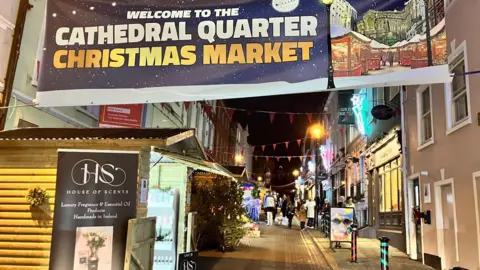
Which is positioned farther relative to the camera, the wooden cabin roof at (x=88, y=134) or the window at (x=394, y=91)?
the window at (x=394, y=91)

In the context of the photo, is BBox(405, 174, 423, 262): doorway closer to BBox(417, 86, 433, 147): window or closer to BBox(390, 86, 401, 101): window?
BBox(417, 86, 433, 147): window

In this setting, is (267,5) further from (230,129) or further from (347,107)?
(230,129)

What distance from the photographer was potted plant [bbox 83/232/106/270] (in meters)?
6.69

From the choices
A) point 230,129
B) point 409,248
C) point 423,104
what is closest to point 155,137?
point 423,104

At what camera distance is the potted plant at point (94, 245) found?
263 inches

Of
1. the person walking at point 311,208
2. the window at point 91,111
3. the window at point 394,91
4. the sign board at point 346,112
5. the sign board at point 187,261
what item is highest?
the sign board at point 346,112

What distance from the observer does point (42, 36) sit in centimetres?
617

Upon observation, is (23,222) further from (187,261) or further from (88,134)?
(187,261)

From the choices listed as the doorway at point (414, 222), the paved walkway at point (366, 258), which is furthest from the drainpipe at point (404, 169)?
the paved walkway at point (366, 258)

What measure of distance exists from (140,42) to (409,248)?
11966mm

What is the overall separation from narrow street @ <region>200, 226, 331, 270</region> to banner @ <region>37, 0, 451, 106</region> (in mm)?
7217

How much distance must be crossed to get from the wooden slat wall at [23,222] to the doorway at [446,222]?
9.00 m

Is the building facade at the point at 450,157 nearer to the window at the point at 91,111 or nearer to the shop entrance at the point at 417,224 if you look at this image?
the shop entrance at the point at 417,224

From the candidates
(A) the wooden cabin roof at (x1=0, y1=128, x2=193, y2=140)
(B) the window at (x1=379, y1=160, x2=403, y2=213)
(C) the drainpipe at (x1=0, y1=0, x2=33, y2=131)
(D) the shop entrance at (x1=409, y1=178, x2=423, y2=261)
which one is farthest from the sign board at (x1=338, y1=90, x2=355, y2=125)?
(C) the drainpipe at (x1=0, y1=0, x2=33, y2=131)
